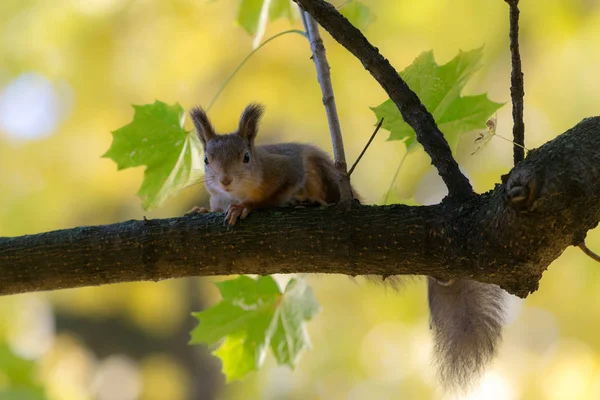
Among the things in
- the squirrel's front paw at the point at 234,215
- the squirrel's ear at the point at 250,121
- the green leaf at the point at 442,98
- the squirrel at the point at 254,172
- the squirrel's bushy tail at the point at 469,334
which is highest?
the squirrel's ear at the point at 250,121

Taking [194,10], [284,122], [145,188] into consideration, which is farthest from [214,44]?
[145,188]

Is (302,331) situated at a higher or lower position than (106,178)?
lower

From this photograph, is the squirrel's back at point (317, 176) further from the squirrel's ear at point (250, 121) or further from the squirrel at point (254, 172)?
the squirrel's ear at point (250, 121)

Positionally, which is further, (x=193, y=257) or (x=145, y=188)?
(x=145, y=188)

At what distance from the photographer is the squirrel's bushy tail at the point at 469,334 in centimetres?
193

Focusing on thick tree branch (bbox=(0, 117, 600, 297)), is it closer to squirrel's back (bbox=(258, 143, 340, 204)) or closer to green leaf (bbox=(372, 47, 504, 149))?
green leaf (bbox=(372, 47, 504, 149))

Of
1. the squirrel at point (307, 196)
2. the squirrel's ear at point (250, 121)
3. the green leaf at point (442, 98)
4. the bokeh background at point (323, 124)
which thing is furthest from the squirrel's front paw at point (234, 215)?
the bokeh background at point (323, 124)

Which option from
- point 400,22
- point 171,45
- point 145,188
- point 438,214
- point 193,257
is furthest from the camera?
point 171,45

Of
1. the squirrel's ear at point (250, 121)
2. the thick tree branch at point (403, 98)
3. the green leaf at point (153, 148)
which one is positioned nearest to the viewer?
the thick tree branch at point (403, 98)

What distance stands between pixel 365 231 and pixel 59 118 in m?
3.72

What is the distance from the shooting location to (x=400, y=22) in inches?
164

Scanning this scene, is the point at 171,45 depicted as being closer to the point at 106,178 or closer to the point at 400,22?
the point at 106,178

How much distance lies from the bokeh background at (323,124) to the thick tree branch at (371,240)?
2094 mm

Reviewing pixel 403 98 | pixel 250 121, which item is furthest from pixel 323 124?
pixel 403 98
